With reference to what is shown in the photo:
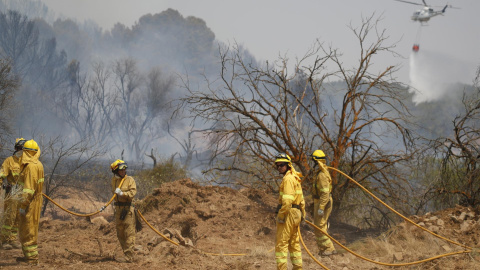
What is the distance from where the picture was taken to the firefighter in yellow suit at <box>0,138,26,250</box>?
24.8 ft

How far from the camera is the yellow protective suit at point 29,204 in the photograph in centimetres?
743

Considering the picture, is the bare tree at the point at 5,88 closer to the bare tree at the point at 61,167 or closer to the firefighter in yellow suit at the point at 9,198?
the bare tree at the point at 61,167

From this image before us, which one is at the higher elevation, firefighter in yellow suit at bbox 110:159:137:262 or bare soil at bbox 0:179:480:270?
firefighter in yellow suit at bbox 110:159:137:262

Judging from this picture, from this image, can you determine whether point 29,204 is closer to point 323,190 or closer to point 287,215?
point 287,215

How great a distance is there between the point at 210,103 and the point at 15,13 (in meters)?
52.5

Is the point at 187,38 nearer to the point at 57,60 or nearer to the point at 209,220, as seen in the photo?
the point at 57,60

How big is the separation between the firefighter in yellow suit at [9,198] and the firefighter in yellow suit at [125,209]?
5.38 feet

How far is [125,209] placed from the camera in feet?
Result: 26.8

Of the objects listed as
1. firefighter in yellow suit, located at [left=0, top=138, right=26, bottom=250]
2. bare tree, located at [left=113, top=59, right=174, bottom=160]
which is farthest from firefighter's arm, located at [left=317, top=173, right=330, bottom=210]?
bare tree, located at [left=113, top=59, right=174, bottom=160]

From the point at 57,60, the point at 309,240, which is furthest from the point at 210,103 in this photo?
the point at 57,60

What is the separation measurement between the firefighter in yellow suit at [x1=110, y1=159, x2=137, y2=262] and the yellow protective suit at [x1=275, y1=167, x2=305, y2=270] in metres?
2.91

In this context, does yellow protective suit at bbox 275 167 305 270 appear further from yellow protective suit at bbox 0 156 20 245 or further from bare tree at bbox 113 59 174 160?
bare tree at bbox 113 59 174 160

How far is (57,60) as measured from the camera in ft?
199

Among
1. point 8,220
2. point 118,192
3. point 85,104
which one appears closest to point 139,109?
point 85,104
